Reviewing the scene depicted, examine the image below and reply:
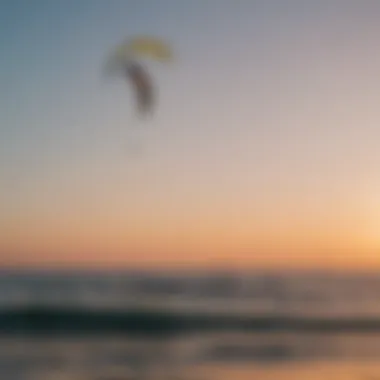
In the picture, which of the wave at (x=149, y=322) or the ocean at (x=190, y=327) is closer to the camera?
the ocean at (x=190, y=327)

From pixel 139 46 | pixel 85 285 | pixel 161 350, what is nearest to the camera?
pixel 139 46

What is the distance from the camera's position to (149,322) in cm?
550

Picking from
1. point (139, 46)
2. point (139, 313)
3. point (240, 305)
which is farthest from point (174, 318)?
point (139, 46)

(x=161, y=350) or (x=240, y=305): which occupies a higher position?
(x=240, y=305)

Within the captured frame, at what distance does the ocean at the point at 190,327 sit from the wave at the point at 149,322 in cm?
1

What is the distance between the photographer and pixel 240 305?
654cm

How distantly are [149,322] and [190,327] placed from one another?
321 millimetres

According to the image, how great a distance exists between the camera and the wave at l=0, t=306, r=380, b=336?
5.31m

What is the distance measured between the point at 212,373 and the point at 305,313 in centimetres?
240

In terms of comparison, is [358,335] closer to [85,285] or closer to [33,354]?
[33,354]

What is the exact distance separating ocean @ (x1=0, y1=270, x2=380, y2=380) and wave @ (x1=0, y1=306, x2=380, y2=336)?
0.03 feet

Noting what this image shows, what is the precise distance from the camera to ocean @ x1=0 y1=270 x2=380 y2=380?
4.01 m

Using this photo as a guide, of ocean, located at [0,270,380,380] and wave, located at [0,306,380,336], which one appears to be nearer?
ocean, located at [0,270,380,380]

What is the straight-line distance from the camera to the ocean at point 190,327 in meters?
4.01
